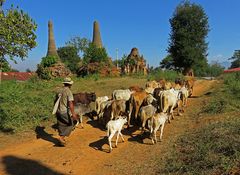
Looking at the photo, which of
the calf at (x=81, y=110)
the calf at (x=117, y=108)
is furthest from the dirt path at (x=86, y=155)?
the calf at (x=81, y=110)

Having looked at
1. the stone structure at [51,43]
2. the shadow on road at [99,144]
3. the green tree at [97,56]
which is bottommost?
the shadow on road at [99,144]

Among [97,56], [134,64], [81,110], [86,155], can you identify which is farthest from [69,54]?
[86,155]

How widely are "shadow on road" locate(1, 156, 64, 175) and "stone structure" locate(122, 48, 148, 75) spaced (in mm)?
24173

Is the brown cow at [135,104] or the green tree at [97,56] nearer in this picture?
the brown cow at [135,104]

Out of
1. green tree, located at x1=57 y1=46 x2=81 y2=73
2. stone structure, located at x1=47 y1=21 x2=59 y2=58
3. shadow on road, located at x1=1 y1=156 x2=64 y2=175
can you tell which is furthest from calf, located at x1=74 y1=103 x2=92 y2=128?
green tree, located at x1=57 y1=46 x2=81 y2=73

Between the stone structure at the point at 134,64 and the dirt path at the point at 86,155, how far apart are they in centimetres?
2169

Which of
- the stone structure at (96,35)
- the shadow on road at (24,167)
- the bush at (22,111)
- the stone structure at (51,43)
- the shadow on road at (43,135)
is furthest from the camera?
the stone structure at (96,35)

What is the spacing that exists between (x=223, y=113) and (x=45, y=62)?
23004 mm

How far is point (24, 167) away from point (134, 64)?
25.1 meters

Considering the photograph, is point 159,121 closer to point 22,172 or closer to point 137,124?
point 137,124

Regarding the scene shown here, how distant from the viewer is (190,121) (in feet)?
37.6

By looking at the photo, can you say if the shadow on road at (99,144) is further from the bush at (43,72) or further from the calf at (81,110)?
the bush at (43,72)

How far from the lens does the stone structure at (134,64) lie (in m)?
32.5

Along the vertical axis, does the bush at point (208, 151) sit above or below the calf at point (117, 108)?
below
